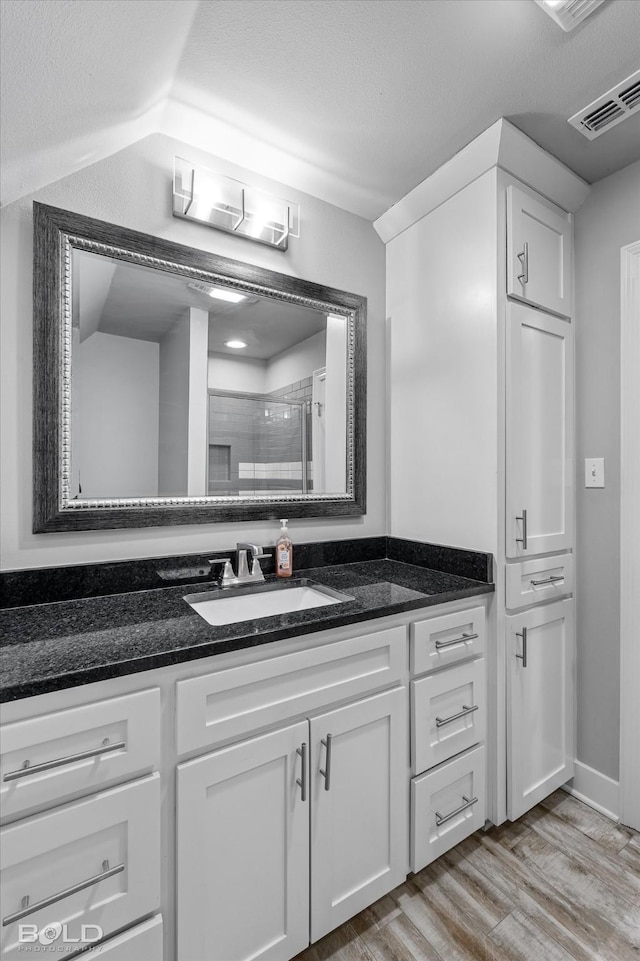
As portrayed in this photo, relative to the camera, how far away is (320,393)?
6.10ft

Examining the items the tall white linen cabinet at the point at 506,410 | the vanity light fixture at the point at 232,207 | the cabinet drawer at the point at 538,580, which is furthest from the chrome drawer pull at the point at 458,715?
the vanity light fixture at the point at 232,207

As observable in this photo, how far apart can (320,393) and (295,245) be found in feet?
1.91

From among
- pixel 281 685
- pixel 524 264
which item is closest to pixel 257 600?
pixel 281 685

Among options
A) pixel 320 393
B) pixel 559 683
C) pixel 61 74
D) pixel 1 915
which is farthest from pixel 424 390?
pixel 1 915

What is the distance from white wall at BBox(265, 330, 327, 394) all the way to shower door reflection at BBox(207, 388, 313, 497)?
7cm

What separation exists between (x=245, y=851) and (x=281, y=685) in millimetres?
371

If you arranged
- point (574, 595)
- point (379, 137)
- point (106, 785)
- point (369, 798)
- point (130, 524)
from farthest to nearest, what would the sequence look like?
point (574, 595)
point (379, 137)
point (130, 524)
point (369, 798)
point (106, 785)

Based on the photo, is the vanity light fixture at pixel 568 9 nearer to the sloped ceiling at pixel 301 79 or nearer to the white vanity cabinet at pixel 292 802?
the sloped ceiling at pixel 301 79

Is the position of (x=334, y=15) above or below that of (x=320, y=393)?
above

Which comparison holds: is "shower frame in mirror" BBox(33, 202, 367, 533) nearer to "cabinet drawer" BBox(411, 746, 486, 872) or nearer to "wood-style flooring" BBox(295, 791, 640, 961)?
"cabinet drawer" BBox(411, 746, 486, 872)

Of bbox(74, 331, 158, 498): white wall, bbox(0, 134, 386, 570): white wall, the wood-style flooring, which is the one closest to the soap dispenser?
bbox(0, 134, 386, 570): white wall

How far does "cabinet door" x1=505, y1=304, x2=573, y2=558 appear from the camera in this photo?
1.61 m

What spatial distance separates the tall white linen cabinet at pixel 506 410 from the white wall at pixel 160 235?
6.0 inches

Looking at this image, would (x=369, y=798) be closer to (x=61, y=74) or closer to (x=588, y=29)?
(x=61, y=74)
